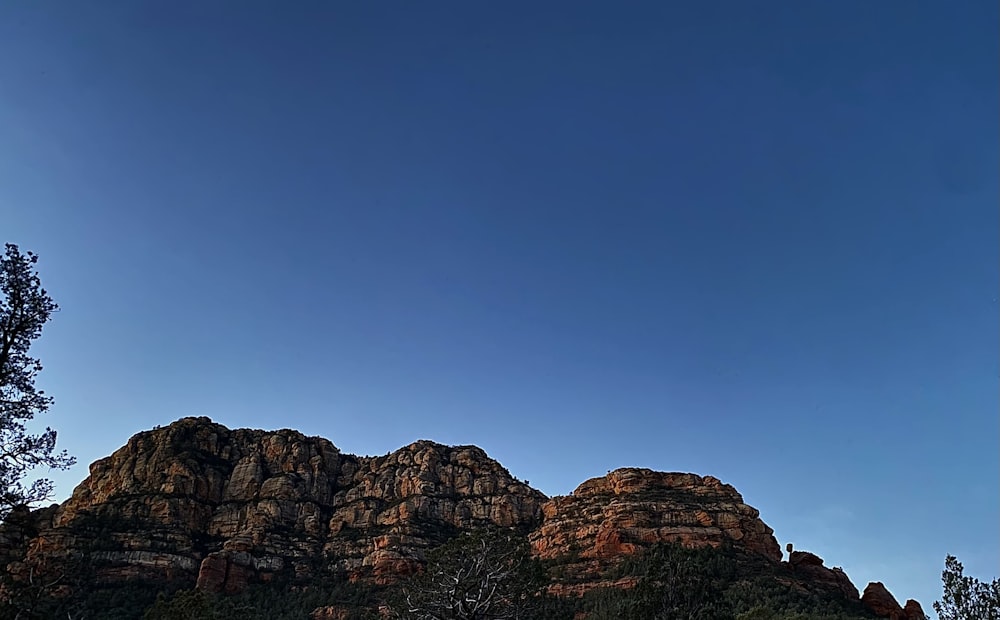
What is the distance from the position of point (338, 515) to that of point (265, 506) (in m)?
10.4

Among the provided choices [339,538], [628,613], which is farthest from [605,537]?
[628,613]

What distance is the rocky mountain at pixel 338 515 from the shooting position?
82.6 meters

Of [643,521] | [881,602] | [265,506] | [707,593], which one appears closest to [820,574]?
[881,602]

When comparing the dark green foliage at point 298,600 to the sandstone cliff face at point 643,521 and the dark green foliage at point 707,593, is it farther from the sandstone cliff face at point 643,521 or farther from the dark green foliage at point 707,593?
the dark green foliage at point 707,593

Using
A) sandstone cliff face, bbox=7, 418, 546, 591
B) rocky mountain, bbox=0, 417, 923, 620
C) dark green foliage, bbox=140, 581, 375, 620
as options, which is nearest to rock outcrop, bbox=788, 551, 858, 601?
rocky mountain, bbox=0, 417, 923, 620

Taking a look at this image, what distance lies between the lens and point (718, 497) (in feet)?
300

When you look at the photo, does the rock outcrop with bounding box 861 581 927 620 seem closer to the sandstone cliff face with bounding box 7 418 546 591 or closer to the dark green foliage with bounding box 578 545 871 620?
the dark green foliage with bounding box 578 545 871 620

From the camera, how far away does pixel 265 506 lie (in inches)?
3885

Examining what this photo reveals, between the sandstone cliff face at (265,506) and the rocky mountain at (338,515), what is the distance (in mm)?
199

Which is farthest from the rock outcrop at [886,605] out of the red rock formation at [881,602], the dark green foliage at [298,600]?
the dark green foliage at [298,600]

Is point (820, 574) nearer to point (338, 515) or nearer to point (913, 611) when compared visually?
point (913, 611)

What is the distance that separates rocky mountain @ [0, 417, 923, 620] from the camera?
3250 inches

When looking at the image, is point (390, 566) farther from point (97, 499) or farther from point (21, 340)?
point (21, 340)

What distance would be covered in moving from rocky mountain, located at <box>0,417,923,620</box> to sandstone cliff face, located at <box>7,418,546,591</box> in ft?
0.65
